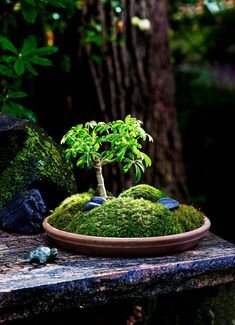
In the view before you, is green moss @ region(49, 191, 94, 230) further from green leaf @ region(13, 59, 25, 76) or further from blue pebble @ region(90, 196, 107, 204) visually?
green leaf @ region(13, 59, 25, 76)

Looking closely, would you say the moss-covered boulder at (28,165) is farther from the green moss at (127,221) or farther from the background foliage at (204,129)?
the background foliage at (204,129)

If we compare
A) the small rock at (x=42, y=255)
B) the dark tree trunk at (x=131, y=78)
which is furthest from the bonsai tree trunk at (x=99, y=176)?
the dark tree trunk at (x=131, y=78)

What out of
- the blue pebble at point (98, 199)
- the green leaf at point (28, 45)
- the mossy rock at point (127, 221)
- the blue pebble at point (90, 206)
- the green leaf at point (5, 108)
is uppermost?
the green leaf at point (28, 45)

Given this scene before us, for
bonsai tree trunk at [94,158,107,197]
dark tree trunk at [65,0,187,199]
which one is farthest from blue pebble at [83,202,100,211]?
dark tree trunk at [65,0,187,199]

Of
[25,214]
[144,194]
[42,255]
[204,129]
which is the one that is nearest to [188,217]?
[144,194]

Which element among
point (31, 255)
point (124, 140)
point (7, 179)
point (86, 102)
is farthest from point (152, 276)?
point (86, 102)

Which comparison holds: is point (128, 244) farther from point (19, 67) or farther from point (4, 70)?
point (4, 70)
